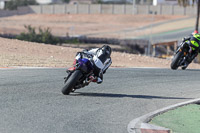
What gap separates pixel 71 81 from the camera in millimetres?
10891

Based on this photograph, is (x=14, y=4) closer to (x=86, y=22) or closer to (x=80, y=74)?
(x=86, y=22)

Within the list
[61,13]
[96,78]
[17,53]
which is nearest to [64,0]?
[61,13]

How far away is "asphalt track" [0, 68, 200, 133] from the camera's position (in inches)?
316

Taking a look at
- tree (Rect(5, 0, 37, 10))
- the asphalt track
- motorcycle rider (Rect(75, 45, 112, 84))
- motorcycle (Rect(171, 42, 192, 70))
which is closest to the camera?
the asphalt track

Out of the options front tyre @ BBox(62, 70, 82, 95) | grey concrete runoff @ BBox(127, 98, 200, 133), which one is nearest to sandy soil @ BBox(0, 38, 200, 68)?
front tyre @ BBox(62, 70, 82, 95)

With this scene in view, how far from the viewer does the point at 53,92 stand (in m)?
11.2

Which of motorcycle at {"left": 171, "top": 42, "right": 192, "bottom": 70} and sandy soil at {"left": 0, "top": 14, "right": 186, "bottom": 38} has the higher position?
motorcycle at {"left": 171, "top": 42, "right": 192, "bottom": 70}

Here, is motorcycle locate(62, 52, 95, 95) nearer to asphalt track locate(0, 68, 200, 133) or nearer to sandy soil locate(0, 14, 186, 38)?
asphalt track locate(0, 68, 200, 133)

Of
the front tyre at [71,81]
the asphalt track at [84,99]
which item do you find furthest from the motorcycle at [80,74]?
the asphalt track at [84,99]

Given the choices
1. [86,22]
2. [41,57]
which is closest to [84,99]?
[41,57]

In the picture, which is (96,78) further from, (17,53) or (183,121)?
(17,53)

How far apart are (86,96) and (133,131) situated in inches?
133

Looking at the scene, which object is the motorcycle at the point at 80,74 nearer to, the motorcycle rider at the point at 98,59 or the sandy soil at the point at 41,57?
the motorcycle rider at the point at 98,59

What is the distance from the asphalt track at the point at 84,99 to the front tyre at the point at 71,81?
Answer: 163 millimetres
